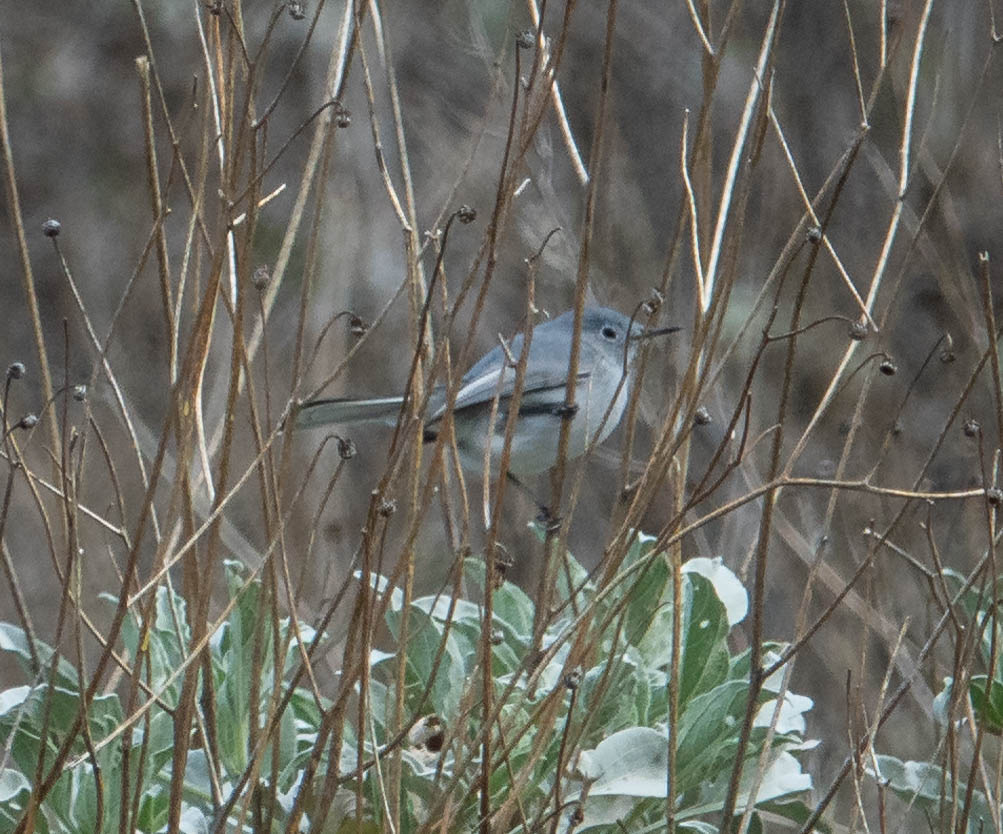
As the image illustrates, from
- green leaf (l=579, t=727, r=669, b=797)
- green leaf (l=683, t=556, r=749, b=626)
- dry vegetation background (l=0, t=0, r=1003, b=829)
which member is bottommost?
dry vegetation background (l=0, t=0, r=1003, b=829)

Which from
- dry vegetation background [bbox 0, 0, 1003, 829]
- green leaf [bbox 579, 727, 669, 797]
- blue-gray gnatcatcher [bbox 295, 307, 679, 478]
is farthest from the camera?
dry vegetation background [bbox 0, 0, 1003, 829]

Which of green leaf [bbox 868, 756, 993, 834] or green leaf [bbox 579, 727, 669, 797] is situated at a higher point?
green leaf [bbox 579, 727, 669, 797]

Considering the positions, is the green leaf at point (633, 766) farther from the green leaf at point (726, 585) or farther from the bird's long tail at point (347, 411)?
the bird's long tail at point (347, 411)

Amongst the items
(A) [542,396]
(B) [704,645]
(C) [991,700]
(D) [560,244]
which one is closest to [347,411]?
(A) [542,396]

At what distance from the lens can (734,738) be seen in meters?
1.73

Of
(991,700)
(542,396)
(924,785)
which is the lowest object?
(542,396)

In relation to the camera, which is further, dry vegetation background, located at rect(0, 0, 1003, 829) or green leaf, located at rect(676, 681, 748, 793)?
dry vegetation background, located at rect(0, 0, 1003, 829)

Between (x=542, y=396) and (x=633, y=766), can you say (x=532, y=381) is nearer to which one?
(x=542, y=396)

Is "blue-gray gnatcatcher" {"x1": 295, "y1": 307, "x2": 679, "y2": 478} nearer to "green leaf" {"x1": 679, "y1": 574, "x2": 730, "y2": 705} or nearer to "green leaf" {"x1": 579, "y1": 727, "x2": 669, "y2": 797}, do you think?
"green leaf" {"x1": 679, "y1": 574, "x2": 730, "y2": 705}

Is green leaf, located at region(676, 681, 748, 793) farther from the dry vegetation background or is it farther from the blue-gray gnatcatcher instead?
the dry vegetation background

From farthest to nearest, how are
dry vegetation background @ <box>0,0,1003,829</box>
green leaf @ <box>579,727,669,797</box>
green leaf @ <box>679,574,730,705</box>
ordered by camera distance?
1. dry vegetation background @ <box>0,0,1003,829</box>
2. green leaf @ <box>679,574,730,705</box>
3. green leaf @ <box>579,727,669,797</box>

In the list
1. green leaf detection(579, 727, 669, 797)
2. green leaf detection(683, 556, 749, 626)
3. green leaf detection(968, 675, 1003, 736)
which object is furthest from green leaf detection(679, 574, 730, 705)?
green leaf detection(968, 675, 1003, 736)

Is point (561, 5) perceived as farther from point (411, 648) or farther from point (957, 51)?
point (411, 648)

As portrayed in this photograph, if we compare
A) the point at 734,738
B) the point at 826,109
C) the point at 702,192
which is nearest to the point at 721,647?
the point at 734,738
